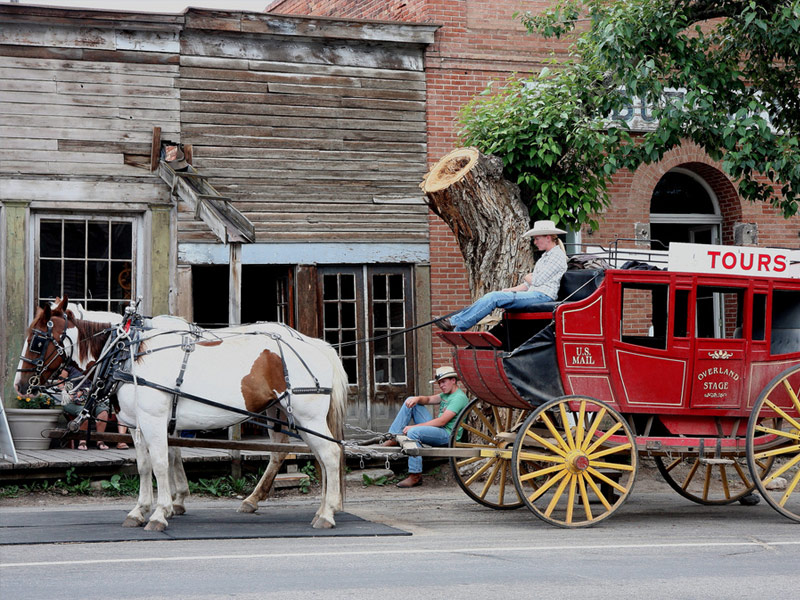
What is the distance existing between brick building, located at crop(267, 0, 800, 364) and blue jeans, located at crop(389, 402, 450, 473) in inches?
106

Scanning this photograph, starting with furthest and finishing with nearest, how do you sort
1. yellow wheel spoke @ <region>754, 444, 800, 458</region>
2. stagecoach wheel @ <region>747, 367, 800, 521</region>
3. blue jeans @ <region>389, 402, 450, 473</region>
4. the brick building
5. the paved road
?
the brick building
blue jeans @ <region>389, 402, 450, 473</region>
yellow wheel spoke @ <region>754, 444, 800, 458</region>
stagecoach wheel @ <region>747, 367, 800, 521</region>
the paved road

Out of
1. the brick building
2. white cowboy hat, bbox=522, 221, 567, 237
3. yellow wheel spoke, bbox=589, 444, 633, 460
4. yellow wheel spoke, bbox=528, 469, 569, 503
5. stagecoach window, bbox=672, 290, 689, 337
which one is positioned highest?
the brick building

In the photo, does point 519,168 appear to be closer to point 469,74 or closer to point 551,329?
point 469,74

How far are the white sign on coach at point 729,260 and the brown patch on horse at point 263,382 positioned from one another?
3.65 metres

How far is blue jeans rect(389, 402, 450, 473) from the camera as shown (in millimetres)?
10539

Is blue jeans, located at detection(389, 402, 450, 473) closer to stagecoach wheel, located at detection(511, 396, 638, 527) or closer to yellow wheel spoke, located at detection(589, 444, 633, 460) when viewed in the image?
stagecoach wheel, located at detection(511, 396, 638, 527)

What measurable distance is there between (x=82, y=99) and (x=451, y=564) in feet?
27.7

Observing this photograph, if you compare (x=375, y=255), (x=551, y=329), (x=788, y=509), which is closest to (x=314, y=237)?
(x=375, y=255)

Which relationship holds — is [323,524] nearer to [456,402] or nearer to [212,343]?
[212,343]

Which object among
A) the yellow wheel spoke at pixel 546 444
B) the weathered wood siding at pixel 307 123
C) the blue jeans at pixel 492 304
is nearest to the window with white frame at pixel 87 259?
the weathered wood siding at pixel 307 123

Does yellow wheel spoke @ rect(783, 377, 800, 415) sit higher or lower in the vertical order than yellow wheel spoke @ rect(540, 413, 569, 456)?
higher

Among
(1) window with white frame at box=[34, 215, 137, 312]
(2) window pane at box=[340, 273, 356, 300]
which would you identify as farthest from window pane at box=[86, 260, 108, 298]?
(2) window pane at box=[340, 273, 356, 300]

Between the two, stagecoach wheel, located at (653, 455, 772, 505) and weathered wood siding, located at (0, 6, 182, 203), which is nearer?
stagecoach wheel, located at (653, 455, 772, 505)

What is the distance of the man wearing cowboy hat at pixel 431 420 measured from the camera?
1057 centimetres
